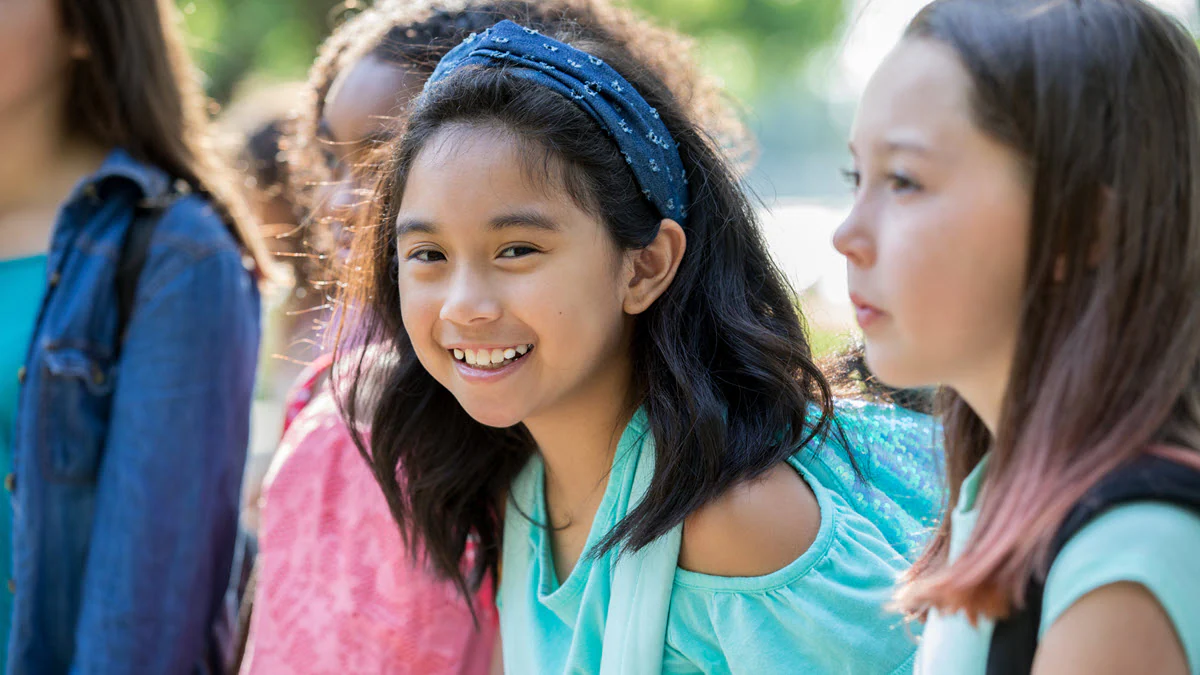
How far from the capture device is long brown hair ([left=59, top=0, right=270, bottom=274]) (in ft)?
8.36

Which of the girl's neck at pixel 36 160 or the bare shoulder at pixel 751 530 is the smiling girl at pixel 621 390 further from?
the girl's neck at pixel 36 160

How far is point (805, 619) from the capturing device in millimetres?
1721

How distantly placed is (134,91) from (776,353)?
1560 mm

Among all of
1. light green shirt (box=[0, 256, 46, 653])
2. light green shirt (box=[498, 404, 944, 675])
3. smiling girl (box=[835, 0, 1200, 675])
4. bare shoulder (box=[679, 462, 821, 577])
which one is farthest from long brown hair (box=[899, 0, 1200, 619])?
light green shirt (box=[0, 256, 46, 653])

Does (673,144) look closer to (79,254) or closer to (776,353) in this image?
(776,353)

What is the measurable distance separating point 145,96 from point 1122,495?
219cm

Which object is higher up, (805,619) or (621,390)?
(621,390)

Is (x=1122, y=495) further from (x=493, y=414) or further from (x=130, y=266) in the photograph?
(x=130, y=266)

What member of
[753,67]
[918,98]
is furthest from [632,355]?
[753,67]

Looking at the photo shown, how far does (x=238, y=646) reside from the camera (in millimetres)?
2695

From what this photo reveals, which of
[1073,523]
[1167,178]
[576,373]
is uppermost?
[1167,178]

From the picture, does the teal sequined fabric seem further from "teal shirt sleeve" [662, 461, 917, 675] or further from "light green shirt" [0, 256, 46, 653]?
"light green shirt" [0, 256, 46, 653]

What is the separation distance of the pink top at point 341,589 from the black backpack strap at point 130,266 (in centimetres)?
42

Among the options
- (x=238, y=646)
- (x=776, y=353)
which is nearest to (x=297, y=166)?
(x=238, y=646)
